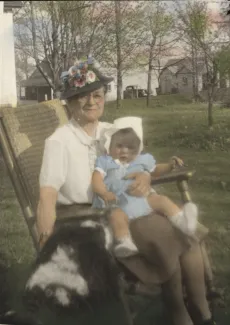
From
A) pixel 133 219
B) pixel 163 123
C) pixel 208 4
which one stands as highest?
pixel 208 4

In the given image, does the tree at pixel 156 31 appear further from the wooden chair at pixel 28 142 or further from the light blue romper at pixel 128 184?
the wooden chair at pixel 28 142

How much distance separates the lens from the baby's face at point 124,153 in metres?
3.34

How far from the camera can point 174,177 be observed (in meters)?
3.36

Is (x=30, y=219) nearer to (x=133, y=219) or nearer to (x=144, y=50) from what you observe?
(x=133, y=219)

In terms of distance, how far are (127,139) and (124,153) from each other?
9 cm

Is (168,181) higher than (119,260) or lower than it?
higher

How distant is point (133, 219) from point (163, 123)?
0.62 meters

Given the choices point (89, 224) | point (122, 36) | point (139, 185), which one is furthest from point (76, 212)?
point (122, 36)

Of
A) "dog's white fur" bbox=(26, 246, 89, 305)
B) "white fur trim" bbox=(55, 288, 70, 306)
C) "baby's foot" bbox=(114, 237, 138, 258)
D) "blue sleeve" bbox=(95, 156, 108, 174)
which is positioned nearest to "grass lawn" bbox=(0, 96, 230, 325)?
"blue sleeve" bbox=(95, 156, 108, 174)

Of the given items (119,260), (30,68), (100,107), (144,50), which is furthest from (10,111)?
(119,260)

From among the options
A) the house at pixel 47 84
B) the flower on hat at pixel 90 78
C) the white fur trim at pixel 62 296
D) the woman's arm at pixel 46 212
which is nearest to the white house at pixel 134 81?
the house at pixel 47 84

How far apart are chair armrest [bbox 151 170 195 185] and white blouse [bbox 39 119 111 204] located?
394 mm

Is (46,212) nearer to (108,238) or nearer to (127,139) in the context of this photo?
(108,238)

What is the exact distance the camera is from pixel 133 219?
11.0ft
